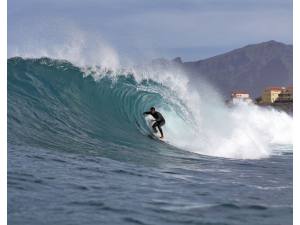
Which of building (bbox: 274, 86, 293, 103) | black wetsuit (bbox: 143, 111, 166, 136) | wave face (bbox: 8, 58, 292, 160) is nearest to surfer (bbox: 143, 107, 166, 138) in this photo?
black wetsuit (bbox: 143, 111, 166, 136)

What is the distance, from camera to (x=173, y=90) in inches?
716

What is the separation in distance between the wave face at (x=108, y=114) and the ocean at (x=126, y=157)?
0.03m

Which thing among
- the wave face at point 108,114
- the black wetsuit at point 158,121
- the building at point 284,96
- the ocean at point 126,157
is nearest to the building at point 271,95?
the building at point 284,96

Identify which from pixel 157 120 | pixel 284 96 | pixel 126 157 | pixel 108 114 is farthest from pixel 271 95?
pixel 126 157

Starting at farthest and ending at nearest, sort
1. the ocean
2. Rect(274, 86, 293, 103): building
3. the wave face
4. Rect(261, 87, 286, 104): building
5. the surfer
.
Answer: Rect(261, 87, 286, 104): building, Rect(274, 86, 293, 103): building, the surfer, the wave face, the ocean

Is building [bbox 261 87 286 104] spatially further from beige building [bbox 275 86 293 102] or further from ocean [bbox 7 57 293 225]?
ocean [bbox 7 57 293 225]

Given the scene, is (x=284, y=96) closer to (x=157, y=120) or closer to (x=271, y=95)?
(x=271, y=95)

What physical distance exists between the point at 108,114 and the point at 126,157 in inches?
175

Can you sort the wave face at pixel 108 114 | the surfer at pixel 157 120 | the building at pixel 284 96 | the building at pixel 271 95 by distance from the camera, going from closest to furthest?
the wave face at pixel 108 114 < the surfer at pixel 157 120 < the building at pixel 284 96 < the building at pixel 271 95

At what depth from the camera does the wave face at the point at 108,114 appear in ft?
37.9

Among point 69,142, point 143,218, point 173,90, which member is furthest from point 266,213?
point 173,90

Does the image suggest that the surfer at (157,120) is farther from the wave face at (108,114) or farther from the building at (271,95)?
the building at (271,95)

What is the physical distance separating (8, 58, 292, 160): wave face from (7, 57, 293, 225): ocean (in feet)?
0.10

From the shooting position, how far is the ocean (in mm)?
6465
